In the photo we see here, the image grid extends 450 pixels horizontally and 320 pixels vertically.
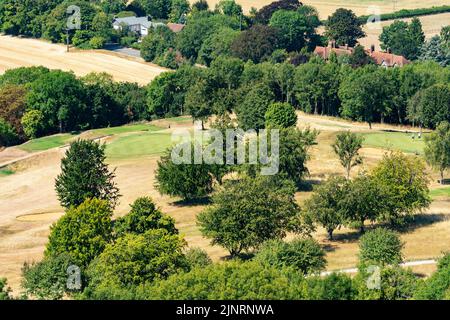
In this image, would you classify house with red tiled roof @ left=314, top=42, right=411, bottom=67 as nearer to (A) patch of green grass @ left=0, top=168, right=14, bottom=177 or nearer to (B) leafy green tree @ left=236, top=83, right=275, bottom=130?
(B) leafy green tree @ left=236, top=83, right=275, bottom=130

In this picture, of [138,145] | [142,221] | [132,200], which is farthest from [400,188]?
[138,145]

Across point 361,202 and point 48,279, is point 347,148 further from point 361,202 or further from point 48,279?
point 48,279

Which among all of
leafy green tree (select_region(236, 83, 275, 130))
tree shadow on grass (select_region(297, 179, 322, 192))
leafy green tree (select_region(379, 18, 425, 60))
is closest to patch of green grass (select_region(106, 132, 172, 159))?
leafy green tree (select_region(236, 83, 275, 130))
